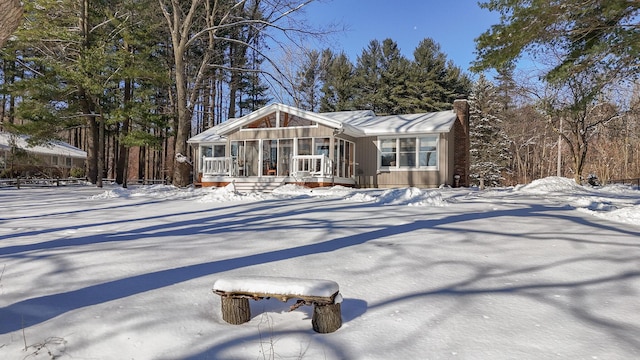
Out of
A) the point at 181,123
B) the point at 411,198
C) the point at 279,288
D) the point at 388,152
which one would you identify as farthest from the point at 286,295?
the point at 388,152

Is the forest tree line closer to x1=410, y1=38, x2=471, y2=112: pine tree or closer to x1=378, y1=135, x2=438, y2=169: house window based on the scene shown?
x1=410, y1=38, x2=471, y2=112: pine tree

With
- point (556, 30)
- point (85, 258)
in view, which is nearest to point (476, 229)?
point (556, 30)

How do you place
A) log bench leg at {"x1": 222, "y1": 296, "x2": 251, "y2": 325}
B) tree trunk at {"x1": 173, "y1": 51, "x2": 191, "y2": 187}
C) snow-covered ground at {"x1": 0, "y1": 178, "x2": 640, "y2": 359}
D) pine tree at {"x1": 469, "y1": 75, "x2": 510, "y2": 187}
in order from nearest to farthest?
snow-covered ground at {"x1": 0, "y1": 178, "x2": 640, "y2": 359}, log bench leg at {"x1": 222, "y1": 296, "x2": 251, "y2": 325}, tree trunk at {"x1": 173, "y1": 51, "x2": 191, "y2": 187}, pine tree at {"x1": 469, "y1": 75, "x2": 510, "y2": 187}

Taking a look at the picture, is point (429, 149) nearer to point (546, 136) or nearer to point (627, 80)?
point (627, 80)

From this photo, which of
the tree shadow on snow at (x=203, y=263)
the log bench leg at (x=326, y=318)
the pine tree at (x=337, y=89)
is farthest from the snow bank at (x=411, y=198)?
the pine tree at (x=337, y=89)

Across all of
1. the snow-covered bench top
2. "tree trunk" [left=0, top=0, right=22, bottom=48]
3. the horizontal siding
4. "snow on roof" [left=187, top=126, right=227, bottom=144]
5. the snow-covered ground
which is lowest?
the snow-covered ground

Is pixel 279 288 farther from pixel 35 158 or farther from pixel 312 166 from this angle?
pixel 35 158

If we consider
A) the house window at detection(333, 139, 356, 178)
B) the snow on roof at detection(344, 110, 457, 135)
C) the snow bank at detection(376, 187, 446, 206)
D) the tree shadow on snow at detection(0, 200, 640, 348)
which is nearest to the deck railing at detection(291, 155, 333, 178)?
the house window at detection(333, 139, 356, 178)

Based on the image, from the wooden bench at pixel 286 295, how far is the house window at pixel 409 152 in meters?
14.3

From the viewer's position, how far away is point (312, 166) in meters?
15.3

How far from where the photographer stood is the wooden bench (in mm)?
2566

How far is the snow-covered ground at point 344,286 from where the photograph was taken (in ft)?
8.20

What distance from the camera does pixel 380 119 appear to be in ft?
61.7

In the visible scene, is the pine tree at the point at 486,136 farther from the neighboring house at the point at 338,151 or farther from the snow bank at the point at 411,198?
the snow bank at the point at 411,198
